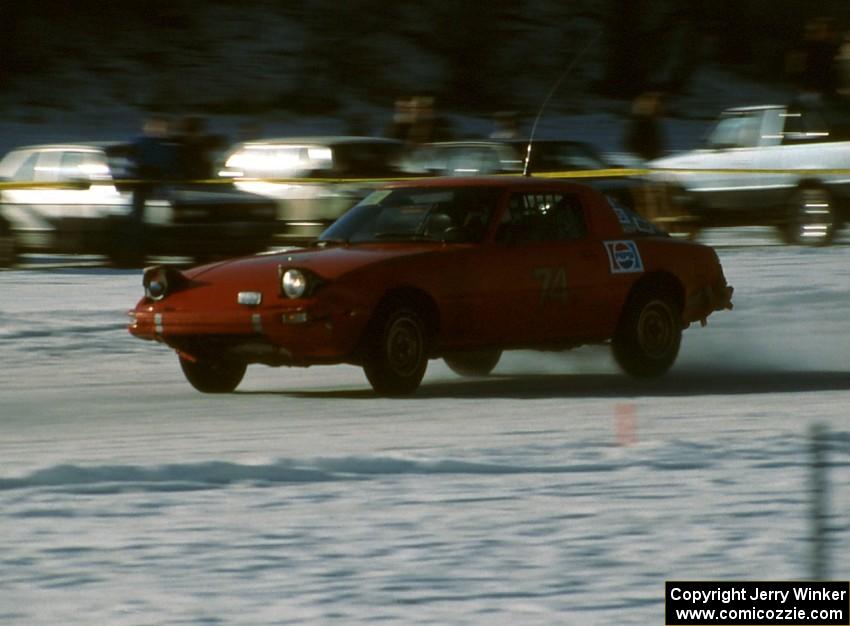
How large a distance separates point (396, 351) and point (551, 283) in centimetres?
113

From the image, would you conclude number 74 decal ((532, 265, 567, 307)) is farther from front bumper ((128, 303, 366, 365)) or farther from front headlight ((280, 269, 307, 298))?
front headlight ((280, 269, 307, 298))

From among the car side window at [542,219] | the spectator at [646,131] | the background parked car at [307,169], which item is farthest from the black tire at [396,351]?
the spectator at [646,131]

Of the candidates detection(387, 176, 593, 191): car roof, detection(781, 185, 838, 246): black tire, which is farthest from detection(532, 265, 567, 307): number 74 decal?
detection(781, 185, 838, 246): black tire

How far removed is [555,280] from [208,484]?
403 cm

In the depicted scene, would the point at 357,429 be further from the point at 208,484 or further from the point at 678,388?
the point at 678,388

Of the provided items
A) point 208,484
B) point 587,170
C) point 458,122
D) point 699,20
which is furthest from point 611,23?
point 208,484

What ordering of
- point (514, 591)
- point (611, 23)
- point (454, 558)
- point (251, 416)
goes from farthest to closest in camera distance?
point (611, 23), point (251, 416), point (454, 558), point (514, 591)

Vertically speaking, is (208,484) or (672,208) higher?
(672,208)

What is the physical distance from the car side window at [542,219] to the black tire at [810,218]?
958 centimetres

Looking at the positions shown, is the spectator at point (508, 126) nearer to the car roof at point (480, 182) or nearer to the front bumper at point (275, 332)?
the car roof at point (480, 182)

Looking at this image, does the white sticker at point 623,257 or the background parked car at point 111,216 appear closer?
the white sticker at point 623,257

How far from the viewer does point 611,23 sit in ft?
145

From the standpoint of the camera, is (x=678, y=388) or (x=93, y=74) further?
(x=93, y=74)

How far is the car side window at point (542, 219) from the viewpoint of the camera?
11406 millimetres
